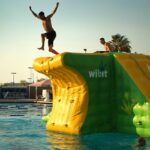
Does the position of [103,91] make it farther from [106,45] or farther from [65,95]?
[106,45]

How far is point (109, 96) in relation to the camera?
11.5 m

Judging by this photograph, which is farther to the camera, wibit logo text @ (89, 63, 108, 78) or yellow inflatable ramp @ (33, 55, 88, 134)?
wibit logo text @ (89, 63, 108, 78)

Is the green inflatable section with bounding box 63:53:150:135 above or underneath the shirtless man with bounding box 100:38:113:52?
underneath

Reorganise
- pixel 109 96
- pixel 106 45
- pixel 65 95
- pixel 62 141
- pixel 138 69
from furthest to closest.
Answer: pixel 106 45
pixel 65 95
pixel 109 96
pixel 138 69
pixel 62 141

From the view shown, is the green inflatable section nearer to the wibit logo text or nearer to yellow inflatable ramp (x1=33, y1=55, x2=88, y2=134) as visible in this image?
the wibit logo text

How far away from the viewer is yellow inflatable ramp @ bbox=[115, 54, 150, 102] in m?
10.7

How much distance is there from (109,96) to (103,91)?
0.28 metres

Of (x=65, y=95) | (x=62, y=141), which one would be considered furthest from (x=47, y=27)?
(x=62, y=141)

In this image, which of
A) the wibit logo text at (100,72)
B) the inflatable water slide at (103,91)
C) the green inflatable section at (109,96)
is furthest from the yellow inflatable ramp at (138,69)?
the wibit logo text at (100,72)

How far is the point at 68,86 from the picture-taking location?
38.5 feet

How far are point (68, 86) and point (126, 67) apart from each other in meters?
1.88

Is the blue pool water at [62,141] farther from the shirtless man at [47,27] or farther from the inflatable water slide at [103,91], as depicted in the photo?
the shirtless man at [47,27]

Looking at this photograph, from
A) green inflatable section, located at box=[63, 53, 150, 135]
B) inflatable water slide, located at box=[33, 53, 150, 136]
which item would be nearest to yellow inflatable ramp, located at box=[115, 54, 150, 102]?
inflatable water slide, located at box=[33, 53, 150, 136]

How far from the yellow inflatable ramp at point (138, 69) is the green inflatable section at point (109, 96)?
4.0 inches
